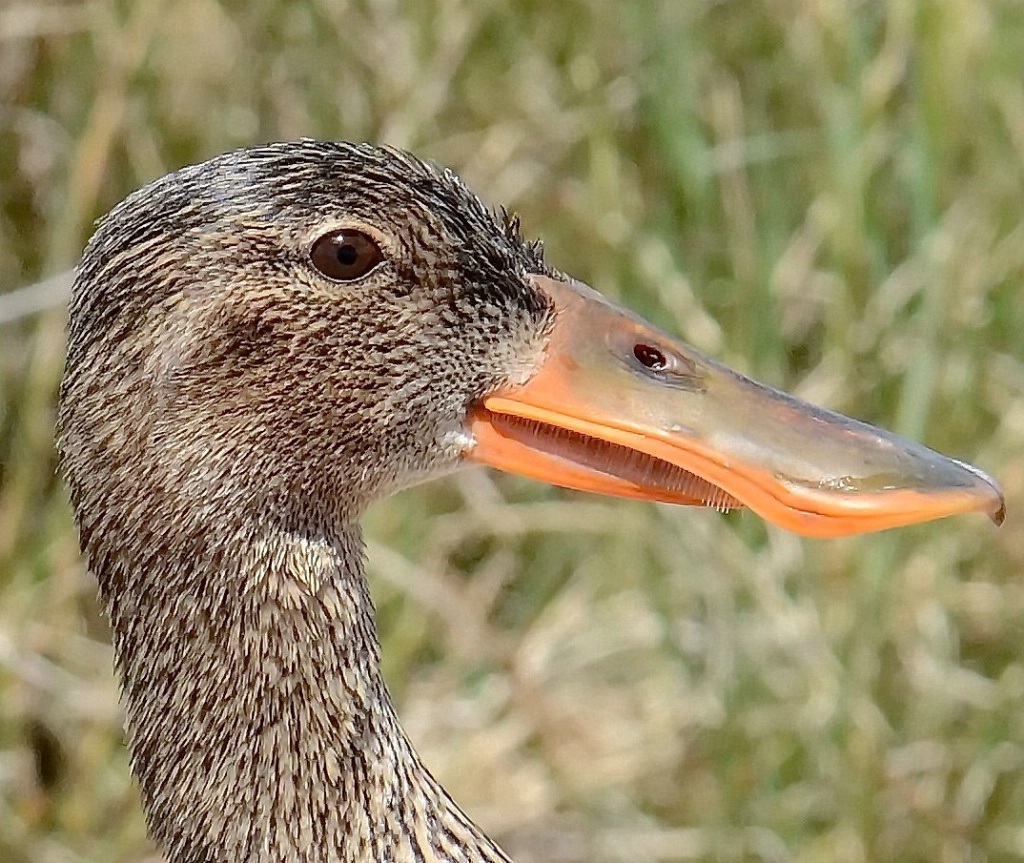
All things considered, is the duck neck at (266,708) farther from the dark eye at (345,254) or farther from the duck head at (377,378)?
the dark eye at (345,254)

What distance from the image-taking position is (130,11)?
2076mm

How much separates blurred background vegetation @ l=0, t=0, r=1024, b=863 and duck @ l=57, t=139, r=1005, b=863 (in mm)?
706

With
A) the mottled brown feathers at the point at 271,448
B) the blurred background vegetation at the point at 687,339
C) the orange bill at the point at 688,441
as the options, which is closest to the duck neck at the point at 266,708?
the mottled brown feathers at the point at 271,448

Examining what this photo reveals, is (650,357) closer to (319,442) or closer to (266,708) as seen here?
(319,442)

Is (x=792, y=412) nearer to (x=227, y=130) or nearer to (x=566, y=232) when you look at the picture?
(x=566, y=232)

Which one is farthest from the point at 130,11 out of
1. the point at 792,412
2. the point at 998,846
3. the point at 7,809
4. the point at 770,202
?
the point at 998,846

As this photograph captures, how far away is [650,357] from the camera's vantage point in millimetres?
1146

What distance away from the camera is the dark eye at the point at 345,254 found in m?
1.07

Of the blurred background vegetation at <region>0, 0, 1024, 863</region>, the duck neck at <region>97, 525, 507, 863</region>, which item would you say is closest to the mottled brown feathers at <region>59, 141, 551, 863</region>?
the duck neck at <region>97, 525, 507, 863</region>

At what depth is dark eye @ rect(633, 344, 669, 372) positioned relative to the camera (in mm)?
1139

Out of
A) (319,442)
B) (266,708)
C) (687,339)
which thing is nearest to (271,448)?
(319,442)

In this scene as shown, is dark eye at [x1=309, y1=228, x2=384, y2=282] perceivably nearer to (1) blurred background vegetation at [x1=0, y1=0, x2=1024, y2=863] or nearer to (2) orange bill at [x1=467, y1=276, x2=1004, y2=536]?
(2) orange bill at [x1=467, y1=276, x2=1004, y2=536]

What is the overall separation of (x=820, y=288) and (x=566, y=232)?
349 millimetres

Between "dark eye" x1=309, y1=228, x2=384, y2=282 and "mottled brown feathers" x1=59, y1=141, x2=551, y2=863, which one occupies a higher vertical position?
"dark eye" x1=309, y1=228, x2=384, y2=282
